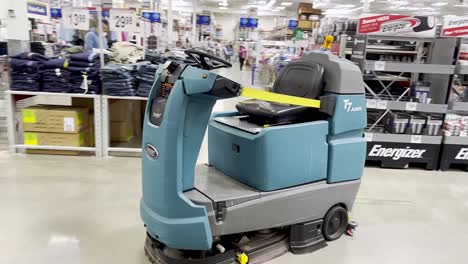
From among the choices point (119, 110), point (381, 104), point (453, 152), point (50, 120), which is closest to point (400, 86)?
point (381, 104)

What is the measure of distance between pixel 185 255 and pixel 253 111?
1026 mm

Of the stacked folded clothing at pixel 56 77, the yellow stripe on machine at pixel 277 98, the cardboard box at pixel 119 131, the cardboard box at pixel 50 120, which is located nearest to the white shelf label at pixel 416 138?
the yellow stripe on machine at pixel 277 98

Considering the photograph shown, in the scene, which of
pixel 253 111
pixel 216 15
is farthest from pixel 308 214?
pixel 216 15

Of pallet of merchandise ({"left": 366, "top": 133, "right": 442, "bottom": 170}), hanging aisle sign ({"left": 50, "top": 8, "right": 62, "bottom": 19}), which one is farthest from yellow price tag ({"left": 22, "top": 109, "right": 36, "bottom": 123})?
hanging aisle sign ({"left": 50, "top": 8, "right": 62, "bottom": 19})

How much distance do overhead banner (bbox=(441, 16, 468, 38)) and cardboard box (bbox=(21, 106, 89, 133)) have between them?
440cm

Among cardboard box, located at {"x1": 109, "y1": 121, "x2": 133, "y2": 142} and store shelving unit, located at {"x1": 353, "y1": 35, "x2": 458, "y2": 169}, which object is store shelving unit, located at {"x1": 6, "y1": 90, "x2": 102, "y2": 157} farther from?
store shelving unit, located at {"x1": 353, "y1": 35, "x2": 458, "y2": 169}

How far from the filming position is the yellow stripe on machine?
211cm

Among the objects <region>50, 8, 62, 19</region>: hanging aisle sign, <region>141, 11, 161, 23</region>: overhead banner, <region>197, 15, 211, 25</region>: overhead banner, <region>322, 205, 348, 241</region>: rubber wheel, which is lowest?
<region>322, 205, 348, 241</region>: rubber wheel

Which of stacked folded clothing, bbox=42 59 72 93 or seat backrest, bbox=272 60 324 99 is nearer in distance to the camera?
seat backrest, bbox=272 60 324 99

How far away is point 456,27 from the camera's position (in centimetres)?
419

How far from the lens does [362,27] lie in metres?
4.25

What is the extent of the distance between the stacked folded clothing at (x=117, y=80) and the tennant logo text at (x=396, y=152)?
3.00 meters

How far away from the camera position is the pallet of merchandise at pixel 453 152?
4.40 m

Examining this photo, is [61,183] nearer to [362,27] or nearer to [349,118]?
[349,118]
